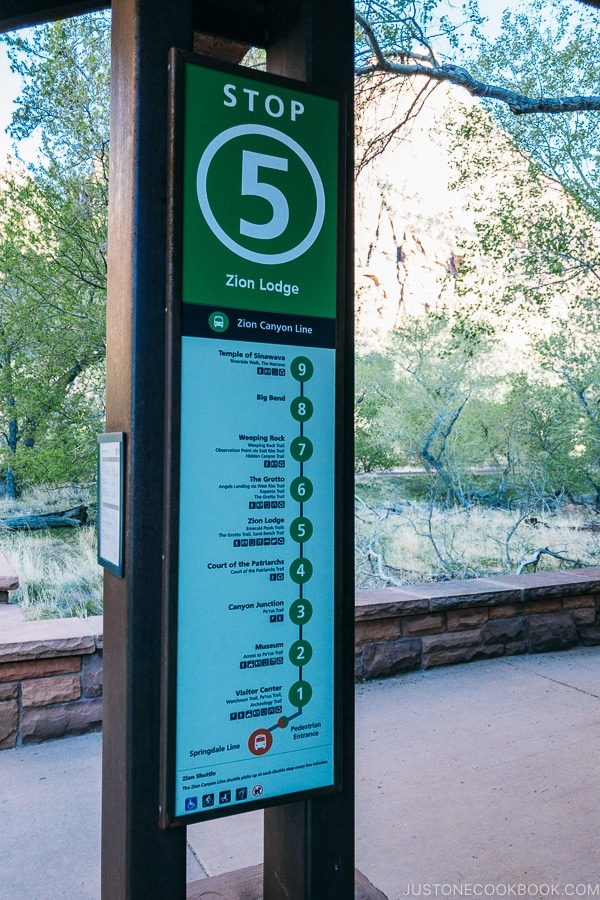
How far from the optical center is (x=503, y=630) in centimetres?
436

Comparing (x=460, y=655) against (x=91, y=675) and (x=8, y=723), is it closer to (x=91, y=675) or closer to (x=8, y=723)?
(x=91, y=675)

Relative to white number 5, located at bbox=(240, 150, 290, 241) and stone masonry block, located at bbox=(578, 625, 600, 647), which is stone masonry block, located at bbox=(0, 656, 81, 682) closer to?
white number 5, located at bbox=(240, 150, 290, 241)

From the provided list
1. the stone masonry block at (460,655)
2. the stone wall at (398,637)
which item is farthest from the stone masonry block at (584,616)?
the stone masonry block at (460,655)

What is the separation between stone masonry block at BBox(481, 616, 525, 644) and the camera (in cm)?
430

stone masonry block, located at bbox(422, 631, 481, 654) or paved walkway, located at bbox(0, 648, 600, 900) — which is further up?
stone masonry block, located at bbox(422, 631, 481, 654)

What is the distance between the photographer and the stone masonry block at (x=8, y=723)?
Result: 10.1 feet

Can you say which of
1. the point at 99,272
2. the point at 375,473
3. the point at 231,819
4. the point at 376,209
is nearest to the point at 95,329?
the point at 99,272

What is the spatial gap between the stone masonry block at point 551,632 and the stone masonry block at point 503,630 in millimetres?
67

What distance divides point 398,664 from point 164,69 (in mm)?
3272

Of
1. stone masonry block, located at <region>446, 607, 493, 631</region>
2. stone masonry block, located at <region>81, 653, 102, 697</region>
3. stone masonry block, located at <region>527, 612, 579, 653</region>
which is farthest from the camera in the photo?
stone masonry block, located at <region>527, 612, 579, 653</region>

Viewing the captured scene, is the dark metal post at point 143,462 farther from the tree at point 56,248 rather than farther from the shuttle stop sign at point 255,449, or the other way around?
the tree at point 56,248

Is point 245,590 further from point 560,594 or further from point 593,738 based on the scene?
point 560,594

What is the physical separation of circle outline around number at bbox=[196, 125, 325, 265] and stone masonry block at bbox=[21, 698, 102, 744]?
2396 mm

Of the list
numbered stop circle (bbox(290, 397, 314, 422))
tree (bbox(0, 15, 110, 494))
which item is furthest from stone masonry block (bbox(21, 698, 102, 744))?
tree (bbox(0, 15, 110, 494))
